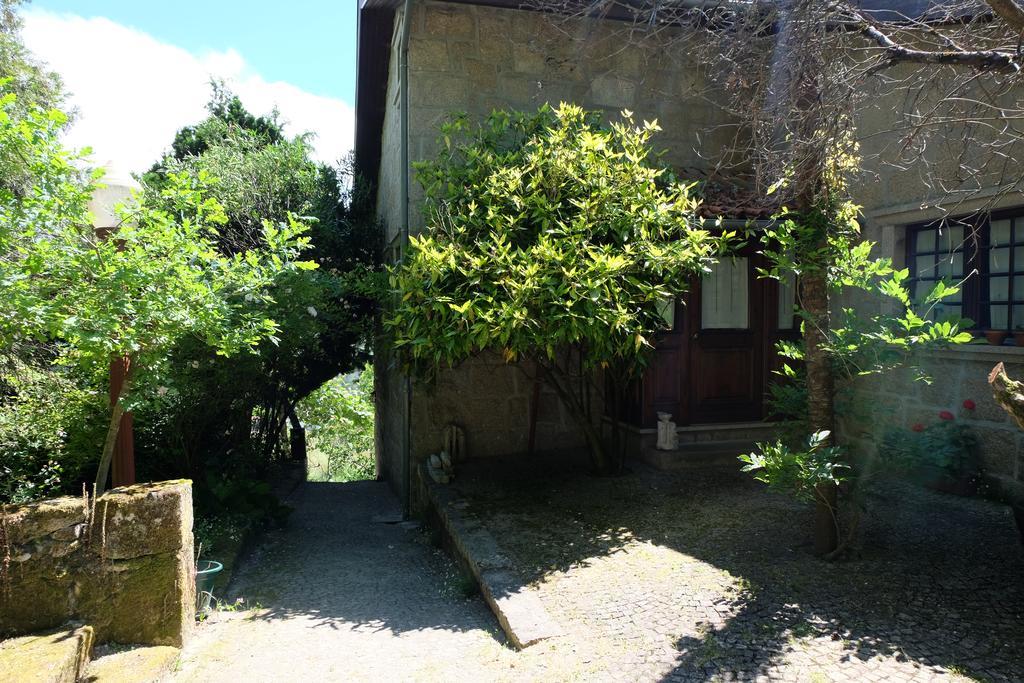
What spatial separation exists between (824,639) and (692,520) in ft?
6.14

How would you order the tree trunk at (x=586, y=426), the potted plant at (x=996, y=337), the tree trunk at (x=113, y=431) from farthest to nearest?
the tree trunk at (x=586, y=426)
the potted plant at (x=996, y=337)
the tree trunk at (x=113, y=431)

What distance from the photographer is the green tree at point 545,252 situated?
15.4 ft

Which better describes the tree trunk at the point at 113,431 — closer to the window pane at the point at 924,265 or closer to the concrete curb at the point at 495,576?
the concrete curb at the point at 495,576

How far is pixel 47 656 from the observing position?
3240 mm

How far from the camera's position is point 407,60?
6.64 metres

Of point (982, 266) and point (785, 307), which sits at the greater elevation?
point (982, 266)

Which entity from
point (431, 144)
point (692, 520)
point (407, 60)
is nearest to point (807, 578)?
point (692, 520)

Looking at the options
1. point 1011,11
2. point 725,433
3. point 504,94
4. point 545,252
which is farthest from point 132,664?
point 504,94

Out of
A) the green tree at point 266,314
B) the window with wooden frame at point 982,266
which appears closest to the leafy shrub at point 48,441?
the green tree at point 266,314

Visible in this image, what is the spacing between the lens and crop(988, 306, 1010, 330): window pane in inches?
204

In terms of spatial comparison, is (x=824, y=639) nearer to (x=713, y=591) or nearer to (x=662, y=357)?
(x=713, y=591)

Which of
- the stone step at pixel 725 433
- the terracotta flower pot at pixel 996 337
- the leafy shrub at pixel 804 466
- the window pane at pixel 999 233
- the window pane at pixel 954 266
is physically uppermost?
the window pane at pixel 999 233

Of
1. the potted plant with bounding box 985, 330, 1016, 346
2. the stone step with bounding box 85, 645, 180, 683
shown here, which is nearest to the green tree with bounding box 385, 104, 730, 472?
the potted plant with bounding box 985, 330, 1016, 346

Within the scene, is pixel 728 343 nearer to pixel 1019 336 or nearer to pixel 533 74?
pixel 1019 336
